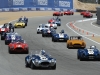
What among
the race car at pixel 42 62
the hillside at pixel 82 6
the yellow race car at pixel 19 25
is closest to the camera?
the race car at pixel 42 62

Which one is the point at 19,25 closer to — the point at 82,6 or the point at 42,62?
the point at 42,62

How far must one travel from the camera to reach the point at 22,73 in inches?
810

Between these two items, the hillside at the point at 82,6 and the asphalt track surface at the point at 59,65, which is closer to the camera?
the asphalt track surface at the point at 59,65

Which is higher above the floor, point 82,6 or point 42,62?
point 42,62

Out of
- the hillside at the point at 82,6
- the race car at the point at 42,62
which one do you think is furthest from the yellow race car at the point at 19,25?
the hillside at the point at 82,6

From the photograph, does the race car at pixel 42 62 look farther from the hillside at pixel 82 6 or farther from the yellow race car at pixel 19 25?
the hillside at pixel 82 6

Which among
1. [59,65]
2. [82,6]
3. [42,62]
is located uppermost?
[42,62]

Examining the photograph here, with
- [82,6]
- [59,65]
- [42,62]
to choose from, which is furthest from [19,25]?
[82,6]

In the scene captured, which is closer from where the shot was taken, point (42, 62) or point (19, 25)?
point (42, 62)

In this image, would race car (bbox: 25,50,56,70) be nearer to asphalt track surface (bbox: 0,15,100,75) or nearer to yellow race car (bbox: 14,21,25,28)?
asphalt track surface (bbox: 0,15,100,75)

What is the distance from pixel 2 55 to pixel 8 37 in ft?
26.9

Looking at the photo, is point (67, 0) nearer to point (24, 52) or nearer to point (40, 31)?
point (40, 31)

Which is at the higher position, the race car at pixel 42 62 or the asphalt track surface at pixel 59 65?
the race car at pixel 42 62

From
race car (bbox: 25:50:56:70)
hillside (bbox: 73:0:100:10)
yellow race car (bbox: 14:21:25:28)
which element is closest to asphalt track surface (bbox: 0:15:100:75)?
race car (bbox: 25:50:56:70)
